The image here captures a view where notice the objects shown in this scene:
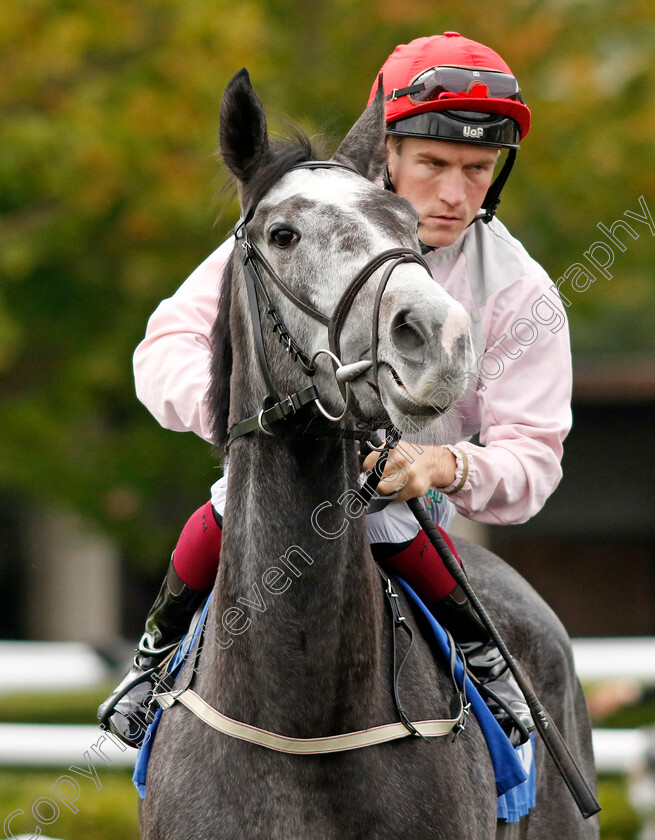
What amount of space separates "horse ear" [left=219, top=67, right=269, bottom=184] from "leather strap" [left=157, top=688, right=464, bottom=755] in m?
1.51

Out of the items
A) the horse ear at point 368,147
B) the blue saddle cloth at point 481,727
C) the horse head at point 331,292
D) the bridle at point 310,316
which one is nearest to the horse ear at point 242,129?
the horse head at point 331,292

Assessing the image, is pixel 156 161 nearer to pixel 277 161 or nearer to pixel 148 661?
pixel 148 661

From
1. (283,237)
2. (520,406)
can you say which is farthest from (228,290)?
(520,406)

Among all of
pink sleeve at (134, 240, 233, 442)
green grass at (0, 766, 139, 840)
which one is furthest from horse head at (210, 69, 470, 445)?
green grass at (0, 766, 139, 840)

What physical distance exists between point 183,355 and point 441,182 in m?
1.03

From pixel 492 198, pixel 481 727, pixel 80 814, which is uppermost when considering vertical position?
pixel 492 198

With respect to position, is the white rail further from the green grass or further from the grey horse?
the grey horse

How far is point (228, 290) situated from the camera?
3.51 metres

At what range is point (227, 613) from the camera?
3236 mm

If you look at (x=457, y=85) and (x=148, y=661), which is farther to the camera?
(x=148, y=661)

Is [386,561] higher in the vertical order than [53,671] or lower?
higher

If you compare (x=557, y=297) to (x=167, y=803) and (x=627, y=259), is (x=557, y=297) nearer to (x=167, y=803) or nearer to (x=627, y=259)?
(x=167, y=803)

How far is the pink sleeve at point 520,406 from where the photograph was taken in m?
3.61

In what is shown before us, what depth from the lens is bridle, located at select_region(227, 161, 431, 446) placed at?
2885 mm
